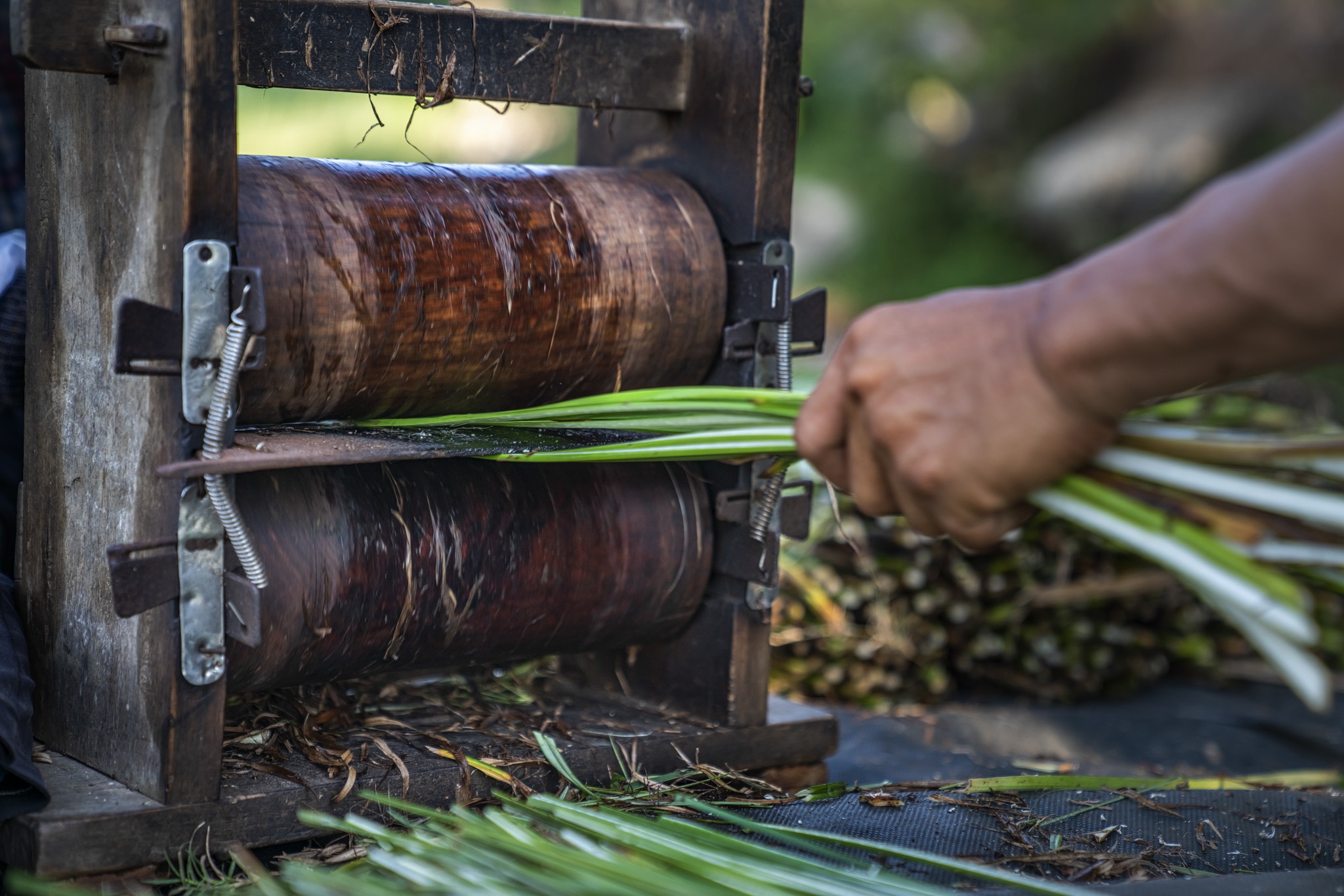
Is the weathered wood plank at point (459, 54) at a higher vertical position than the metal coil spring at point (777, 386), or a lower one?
higher

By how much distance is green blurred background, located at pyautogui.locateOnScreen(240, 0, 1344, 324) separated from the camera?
25.2ft

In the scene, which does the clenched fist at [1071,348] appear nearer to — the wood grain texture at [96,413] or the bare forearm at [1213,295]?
the bare forearm at [1213,295]

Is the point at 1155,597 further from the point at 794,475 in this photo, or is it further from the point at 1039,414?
the point at 1039,414

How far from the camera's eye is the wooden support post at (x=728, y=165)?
86.4 inches

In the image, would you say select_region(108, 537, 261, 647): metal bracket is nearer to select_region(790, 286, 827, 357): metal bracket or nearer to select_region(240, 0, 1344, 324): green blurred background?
select_region(790, 286, 827, 357): metal bracket

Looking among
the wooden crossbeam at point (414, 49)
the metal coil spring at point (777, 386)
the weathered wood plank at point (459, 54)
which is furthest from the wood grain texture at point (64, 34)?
the metal coil spring at point (777, 386)

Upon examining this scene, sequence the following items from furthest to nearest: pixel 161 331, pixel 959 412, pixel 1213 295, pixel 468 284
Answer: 1. pixel 468 284
2. pixel 161 331
3. pixel 959 412
4. pixel 1213 295

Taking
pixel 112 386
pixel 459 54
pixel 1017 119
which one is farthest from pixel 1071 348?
pixel 1017 119

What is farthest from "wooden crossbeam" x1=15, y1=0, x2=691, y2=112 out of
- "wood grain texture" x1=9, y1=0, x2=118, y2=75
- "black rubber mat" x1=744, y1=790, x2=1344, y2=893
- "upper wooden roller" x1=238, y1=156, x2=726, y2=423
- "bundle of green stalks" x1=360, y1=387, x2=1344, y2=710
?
"black rubber mat" x1=744, y1=790, x2=1344, y2=893

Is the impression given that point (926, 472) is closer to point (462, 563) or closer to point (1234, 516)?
point (1234, 516)

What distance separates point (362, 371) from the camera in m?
1.87

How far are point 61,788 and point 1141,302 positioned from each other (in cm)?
154

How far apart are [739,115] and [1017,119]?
7.37m

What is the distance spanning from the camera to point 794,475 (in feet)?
13.1
